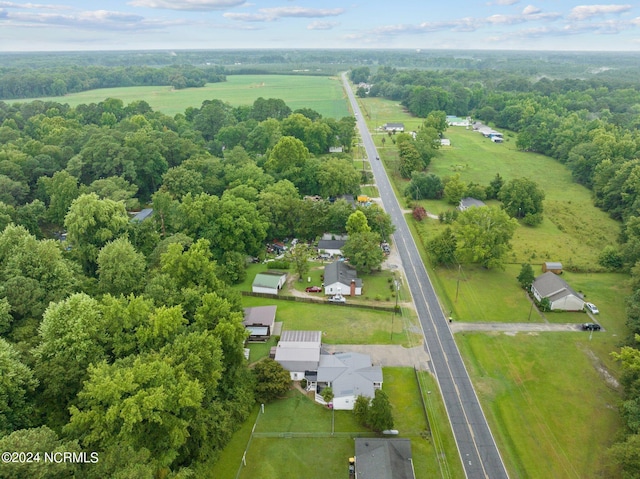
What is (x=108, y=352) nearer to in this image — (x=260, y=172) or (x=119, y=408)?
(x=119, y=408)

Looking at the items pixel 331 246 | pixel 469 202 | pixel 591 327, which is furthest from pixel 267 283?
pixel 469 202

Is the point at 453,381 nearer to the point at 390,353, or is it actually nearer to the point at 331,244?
the point at 390,353

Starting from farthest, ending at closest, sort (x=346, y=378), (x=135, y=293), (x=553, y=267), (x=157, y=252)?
(x=553, y=267), (x=157, y=252), (x=135, y=293), (x=346, y=378)

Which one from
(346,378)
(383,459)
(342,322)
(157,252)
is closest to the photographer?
(383,459)

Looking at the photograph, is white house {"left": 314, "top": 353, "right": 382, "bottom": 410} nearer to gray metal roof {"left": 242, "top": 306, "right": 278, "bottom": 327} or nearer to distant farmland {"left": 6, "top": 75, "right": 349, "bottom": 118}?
gray metal roof {"left": 242, "top": 306, "right": 278, "bottom": 327}

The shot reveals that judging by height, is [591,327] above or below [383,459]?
below

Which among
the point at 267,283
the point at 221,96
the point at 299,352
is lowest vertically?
the point at 221,96
